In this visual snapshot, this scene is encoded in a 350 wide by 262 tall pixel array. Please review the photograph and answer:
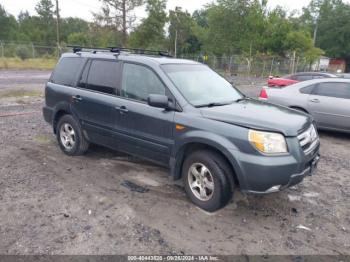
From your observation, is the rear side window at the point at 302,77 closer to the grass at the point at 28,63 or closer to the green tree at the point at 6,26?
the grass at the point at 28,63

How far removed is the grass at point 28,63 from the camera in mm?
28522

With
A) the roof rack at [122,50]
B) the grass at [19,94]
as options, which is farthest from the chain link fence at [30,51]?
the roof rack at [122,50]

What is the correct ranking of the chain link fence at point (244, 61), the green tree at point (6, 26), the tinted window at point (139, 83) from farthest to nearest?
the green tree at point (6, 26)
the chain link fence at point (244, 61)
the tinted window at point (139, 83)

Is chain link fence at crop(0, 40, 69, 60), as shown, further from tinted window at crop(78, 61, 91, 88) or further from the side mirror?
the side mirror

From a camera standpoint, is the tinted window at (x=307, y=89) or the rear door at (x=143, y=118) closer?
the rear door at (x=143, y=118)

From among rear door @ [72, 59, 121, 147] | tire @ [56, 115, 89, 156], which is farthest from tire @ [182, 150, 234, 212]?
tire @ [56, 115, 89, 156]

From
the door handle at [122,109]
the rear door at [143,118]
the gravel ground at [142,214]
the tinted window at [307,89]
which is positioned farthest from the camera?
the tinted window at [307,89]

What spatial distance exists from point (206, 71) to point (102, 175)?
2.32 meters

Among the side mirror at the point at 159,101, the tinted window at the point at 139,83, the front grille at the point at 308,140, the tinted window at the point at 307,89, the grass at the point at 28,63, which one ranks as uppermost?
the tinted window at the point at 139,83

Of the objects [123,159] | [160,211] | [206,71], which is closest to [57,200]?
[160,211]

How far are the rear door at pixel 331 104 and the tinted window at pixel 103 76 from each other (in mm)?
5210

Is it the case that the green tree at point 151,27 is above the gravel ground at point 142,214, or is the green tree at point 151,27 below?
above

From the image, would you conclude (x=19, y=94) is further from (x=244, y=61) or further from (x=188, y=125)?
(x=244, y=61)

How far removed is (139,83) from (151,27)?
115ft
